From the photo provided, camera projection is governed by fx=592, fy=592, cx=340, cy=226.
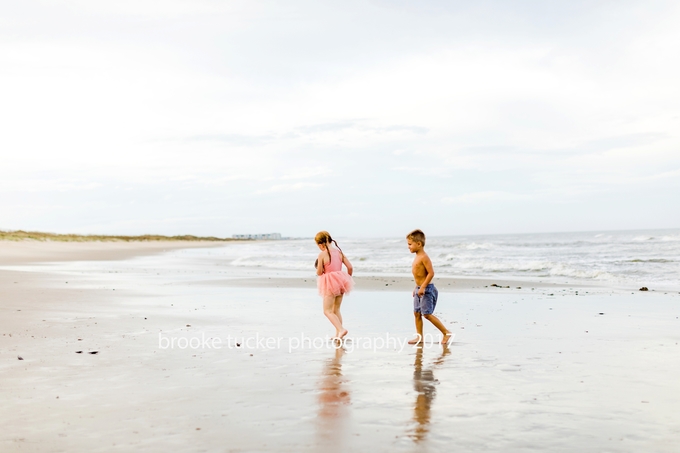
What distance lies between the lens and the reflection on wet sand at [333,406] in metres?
4.16

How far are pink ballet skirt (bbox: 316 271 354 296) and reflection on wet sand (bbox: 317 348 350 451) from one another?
2.10 meters

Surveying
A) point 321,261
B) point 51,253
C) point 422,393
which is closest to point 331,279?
point 321,261

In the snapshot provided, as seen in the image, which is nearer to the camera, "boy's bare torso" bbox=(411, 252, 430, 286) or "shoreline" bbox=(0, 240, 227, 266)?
"boy's bare torso" bbox=(411, 252, 430, 286)

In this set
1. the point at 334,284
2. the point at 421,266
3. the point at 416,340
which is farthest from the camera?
the point at 334,284

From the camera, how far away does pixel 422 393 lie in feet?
17.6

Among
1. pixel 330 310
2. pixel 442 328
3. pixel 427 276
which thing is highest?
pixel 427 276

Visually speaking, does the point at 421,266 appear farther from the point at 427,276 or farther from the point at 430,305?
the point at 430,305

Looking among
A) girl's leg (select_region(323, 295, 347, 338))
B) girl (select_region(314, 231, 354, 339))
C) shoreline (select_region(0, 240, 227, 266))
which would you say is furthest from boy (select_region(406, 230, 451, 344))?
shoreline (select_region(0, 240, 227, 266))

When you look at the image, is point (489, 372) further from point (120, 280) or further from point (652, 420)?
point (120, 280)

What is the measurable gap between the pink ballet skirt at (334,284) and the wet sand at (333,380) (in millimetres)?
636

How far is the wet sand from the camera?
422cm

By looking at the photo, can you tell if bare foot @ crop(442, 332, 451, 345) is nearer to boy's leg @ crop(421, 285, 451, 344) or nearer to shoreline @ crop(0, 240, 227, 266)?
boy's leg @ crop(421, 285, 451, 344)

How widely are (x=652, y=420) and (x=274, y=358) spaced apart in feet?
12.9

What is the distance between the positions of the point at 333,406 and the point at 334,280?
3.88 meters
